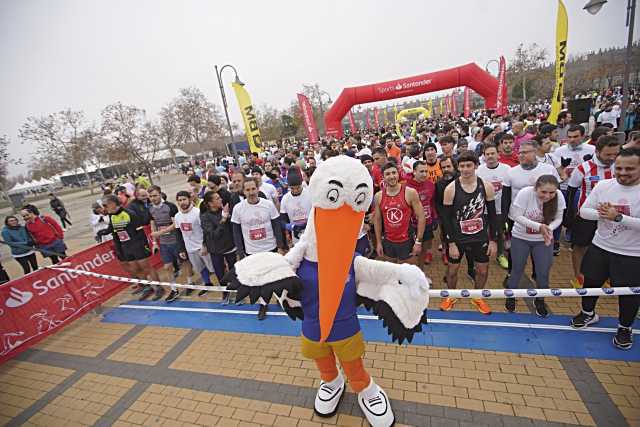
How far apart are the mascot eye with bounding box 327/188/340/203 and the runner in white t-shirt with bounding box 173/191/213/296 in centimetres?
374

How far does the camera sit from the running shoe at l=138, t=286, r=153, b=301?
18.8 ft

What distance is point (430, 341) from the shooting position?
11.5 ft

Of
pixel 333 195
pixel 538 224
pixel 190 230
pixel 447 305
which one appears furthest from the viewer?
pixel 190 230

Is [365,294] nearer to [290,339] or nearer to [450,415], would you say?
[450,415]

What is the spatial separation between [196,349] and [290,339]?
1356 mm

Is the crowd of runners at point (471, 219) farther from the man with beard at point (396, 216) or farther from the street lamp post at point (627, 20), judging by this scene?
the street lamp post at point (627, 20)

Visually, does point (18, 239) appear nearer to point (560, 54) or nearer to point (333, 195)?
point (333, 195)

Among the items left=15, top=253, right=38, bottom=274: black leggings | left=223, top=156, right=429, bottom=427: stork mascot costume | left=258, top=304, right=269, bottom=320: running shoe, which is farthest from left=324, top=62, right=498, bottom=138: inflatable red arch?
left=223, top=156, right=429, bottom=427: stork mascot costume

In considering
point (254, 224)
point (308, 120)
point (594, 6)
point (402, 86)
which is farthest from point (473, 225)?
→ point (402, 86)

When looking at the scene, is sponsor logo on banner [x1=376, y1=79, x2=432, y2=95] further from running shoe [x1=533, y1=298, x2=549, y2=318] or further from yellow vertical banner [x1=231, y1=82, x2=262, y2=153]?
running shoe [x1=533, y1=298, x2=549, y2=318]

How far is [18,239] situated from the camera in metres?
Result: 6.30

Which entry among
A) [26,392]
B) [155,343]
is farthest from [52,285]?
[155,343]

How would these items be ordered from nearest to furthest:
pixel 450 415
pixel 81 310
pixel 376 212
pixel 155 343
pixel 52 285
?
1. pixel 450 415
2. pixel 376 212
3. pixel 155 343
4. pixel 52 285
5. pixel 81 310

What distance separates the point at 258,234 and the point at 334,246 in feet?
8.64
